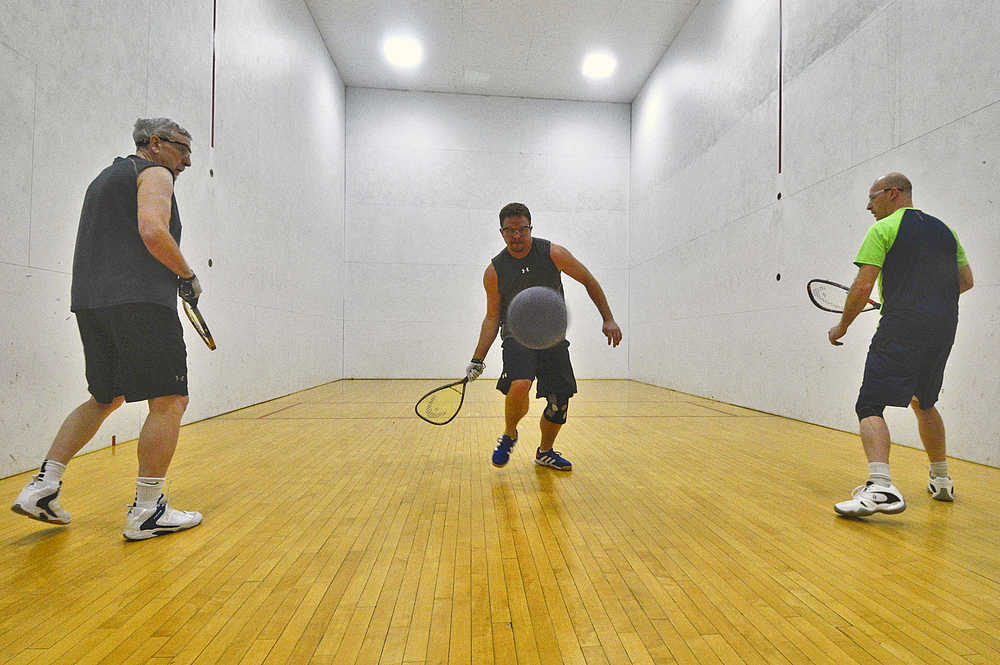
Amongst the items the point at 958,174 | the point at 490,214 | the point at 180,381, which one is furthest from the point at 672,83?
the point at 180,381

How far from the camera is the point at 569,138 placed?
27.3 feet

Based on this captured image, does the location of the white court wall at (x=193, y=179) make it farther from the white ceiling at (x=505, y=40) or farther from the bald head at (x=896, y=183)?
the bald head at (x=896, y=183)

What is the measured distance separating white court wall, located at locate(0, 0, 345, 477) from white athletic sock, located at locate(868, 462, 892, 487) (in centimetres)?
296

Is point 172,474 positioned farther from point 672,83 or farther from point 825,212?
point 672,83

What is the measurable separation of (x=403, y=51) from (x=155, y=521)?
6.60m

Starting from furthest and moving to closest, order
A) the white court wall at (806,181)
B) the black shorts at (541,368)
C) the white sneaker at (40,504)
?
the white court wall at (806,181), the black shorts at (541,368), the white sneaker at (40,504)

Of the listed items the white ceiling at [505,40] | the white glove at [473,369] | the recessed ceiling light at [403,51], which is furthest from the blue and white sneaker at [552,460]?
the recessed ceiling light at [403,51]

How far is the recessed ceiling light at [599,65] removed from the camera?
716 centimetres

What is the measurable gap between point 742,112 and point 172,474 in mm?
4784

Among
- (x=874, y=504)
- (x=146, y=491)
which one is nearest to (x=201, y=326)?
(x=146, y=491)

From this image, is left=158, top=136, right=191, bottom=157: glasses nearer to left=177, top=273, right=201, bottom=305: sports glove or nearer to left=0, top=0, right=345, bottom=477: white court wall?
left=177, top=273, right=201, bottom=305: sports glove

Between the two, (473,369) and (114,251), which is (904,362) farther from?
(114,251)

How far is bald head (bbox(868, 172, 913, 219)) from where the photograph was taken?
1989 mm

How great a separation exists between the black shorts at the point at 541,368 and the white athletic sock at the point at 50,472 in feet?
4.73
